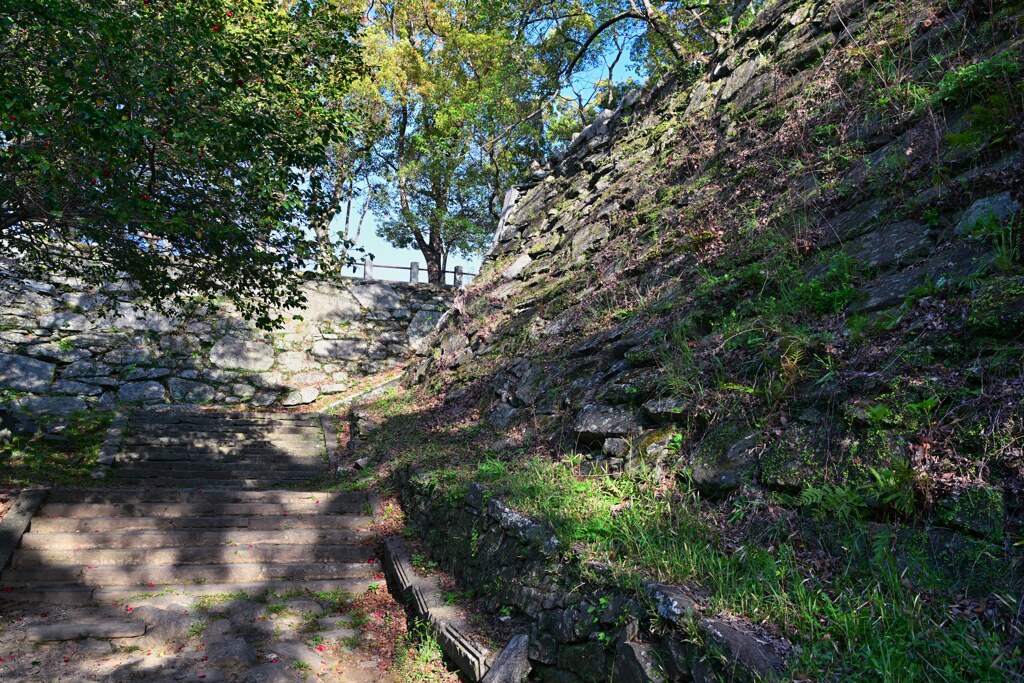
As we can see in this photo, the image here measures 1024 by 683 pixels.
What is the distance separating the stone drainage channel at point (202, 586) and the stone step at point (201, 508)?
13 mm

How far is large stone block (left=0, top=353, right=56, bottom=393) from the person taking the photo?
34.1ft

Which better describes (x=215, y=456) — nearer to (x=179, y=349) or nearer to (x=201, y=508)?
(x=201, y=508)

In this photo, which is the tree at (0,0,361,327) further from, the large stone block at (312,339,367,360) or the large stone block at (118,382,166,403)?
the large stone block at (312,339,367,360)

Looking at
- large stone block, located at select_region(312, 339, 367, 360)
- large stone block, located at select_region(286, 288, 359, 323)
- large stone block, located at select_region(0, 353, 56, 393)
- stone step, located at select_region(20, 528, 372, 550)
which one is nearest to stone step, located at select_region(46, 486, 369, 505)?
stone step, located at select_region(20, 528, 372, 550)

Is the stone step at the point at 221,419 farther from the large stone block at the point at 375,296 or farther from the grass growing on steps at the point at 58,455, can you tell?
the large stone block at the point at 375,296

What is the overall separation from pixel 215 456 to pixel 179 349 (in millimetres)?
3947

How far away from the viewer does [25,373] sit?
10.5 meters

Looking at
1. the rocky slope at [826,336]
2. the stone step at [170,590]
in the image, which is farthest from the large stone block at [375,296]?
the stone step at [170,590]

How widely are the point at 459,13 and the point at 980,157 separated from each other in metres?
17.4

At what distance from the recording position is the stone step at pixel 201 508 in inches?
244

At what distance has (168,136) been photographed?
18.2 feet

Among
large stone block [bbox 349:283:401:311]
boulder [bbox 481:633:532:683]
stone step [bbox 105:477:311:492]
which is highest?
large stone block [bbox 349:283:401:311]

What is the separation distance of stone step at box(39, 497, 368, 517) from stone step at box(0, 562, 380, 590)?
0.93 m

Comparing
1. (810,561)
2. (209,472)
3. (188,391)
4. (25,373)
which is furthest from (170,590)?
(25,373)
